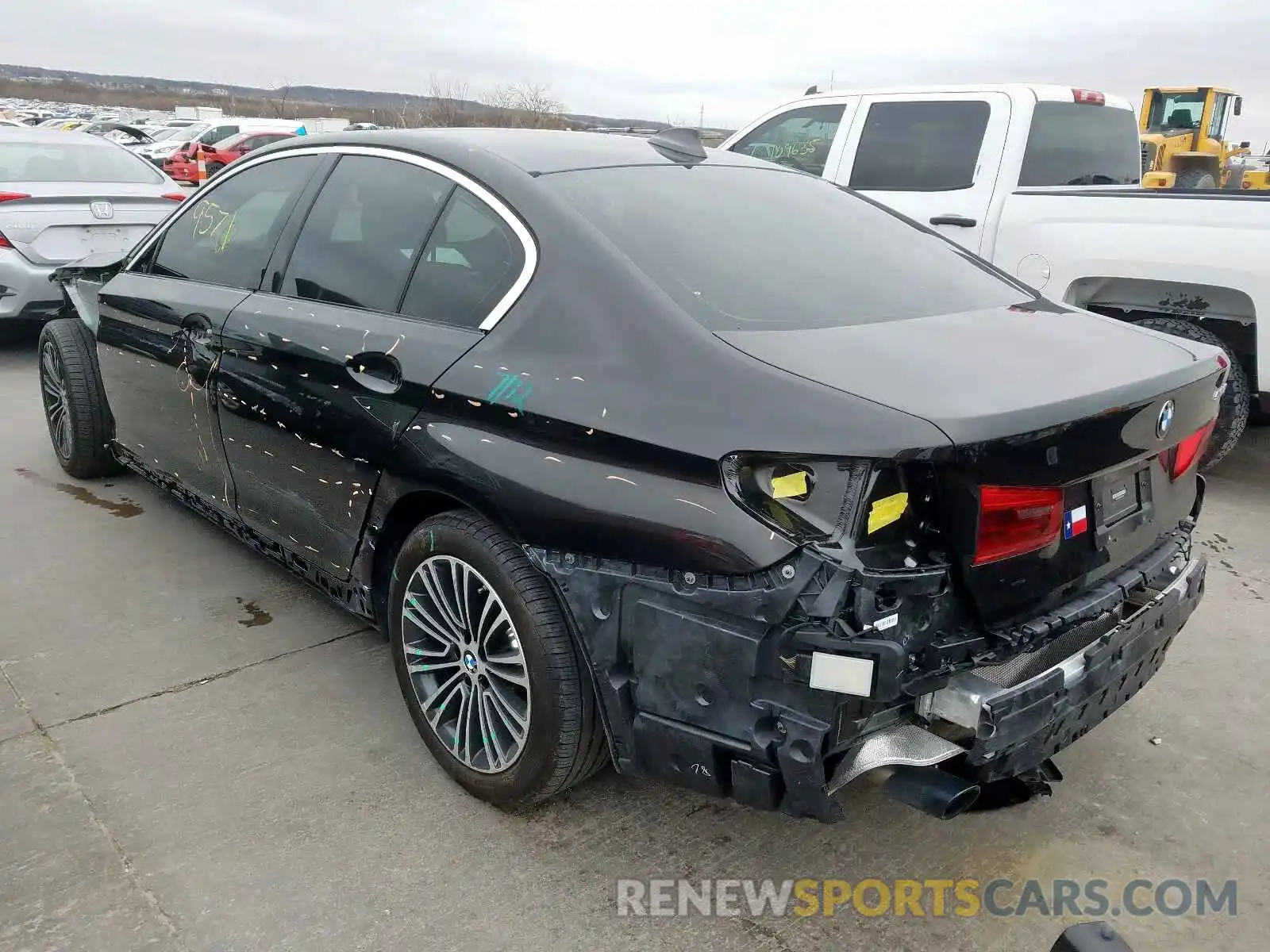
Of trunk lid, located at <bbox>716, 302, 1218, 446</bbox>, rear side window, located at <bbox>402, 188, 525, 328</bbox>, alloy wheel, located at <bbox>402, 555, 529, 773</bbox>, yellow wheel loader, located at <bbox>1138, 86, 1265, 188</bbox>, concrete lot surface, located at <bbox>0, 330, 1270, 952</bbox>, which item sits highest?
yellow wheel loader, located at <bbox>1138, 86, 1265, 188</bbox>

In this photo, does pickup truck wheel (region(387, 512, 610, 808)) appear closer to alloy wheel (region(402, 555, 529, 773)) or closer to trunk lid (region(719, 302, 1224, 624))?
alloy wheel (region(402, 555, 529, 773))

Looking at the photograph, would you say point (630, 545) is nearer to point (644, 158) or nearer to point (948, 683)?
point (948, 683)

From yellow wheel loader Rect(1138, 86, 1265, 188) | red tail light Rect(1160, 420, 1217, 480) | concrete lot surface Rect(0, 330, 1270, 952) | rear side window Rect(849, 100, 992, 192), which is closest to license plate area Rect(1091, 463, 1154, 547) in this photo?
red tail light Rect(1160, 420, 1217, 480)

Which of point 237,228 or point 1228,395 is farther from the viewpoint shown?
point 1228,395

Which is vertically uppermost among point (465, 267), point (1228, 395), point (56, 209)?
point (465, 267)

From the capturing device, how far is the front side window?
6.63 m

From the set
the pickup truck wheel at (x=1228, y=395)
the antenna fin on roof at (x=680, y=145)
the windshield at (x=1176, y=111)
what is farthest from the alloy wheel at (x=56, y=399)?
the windshield at (x=1176, y=111)

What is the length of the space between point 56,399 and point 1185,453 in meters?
4.86

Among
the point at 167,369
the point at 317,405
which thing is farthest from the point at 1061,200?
the point at 167,369

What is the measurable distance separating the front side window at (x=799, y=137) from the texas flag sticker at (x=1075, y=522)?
4.92m

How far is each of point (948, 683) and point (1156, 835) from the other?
1.03 metres

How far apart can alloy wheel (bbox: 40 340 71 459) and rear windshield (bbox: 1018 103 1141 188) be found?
→ 5.24 meters

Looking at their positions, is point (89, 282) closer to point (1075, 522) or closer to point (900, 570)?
point (900, 570)

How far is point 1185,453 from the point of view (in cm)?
250
